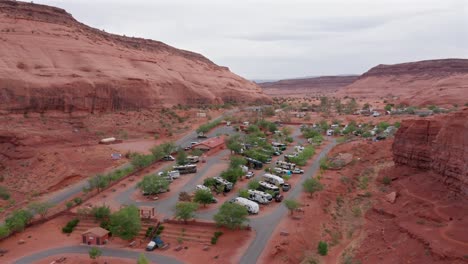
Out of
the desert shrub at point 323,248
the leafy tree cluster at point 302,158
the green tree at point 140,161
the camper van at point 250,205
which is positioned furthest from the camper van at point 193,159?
the desert shrub at point 323,248

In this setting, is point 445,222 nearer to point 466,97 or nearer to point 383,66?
point 466,97

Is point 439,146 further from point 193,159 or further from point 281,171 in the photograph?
point 193,159

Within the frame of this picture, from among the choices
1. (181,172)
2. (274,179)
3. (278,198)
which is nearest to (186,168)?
(181,172)

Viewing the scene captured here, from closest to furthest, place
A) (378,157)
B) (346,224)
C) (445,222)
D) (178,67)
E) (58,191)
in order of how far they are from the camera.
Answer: (445,222), (346,224), (58,191), (378,157), (178,67)

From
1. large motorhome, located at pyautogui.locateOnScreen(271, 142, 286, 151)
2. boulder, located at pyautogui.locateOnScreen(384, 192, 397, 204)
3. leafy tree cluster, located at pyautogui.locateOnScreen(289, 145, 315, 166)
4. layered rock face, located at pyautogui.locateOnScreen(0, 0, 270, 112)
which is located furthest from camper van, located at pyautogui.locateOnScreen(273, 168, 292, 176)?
layered rock face, located at pyautogui.locateOnScreen(0, 0, 270, 112)

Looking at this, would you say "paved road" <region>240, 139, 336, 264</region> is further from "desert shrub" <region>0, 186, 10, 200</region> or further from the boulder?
"desert shrub" <region>0, 186, 10, 200</region>

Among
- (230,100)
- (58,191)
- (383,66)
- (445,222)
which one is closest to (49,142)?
(58,191)
